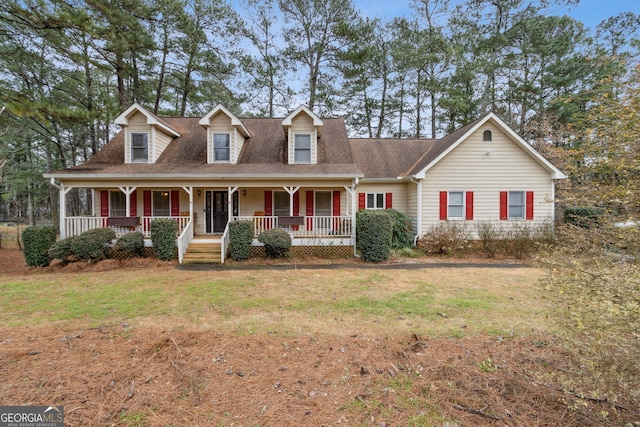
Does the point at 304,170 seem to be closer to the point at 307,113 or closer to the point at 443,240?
the point at 307,113

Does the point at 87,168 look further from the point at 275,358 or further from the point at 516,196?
the point at 516,196

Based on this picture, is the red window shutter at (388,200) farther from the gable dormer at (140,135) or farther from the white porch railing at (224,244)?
the gable dormer at (140,135)

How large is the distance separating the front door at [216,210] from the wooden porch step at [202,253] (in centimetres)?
196

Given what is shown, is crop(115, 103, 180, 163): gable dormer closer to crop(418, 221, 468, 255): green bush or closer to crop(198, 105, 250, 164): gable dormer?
crop(198, 105, 250, 164): gable dormer

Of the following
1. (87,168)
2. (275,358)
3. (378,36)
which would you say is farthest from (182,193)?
(378,36)

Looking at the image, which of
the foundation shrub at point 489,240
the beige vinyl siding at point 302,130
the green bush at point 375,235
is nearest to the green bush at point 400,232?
the green bush at point 375,235

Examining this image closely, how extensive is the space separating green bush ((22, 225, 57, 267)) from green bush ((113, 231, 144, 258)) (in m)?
2.10

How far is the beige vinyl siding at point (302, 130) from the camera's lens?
1255 cm

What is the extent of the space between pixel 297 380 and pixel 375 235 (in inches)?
291

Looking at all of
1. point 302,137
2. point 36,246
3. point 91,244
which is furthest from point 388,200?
point 36,246

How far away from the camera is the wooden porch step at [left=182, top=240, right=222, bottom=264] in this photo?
10.0 meters

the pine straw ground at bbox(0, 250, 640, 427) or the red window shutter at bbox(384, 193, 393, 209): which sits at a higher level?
the red window shutter at bbox(384, 193, 393, 209)

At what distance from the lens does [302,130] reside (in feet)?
41.4

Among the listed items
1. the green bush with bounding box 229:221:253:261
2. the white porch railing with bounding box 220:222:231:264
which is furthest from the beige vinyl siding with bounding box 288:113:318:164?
the white porch railing with bounding box 220:222:231:264
